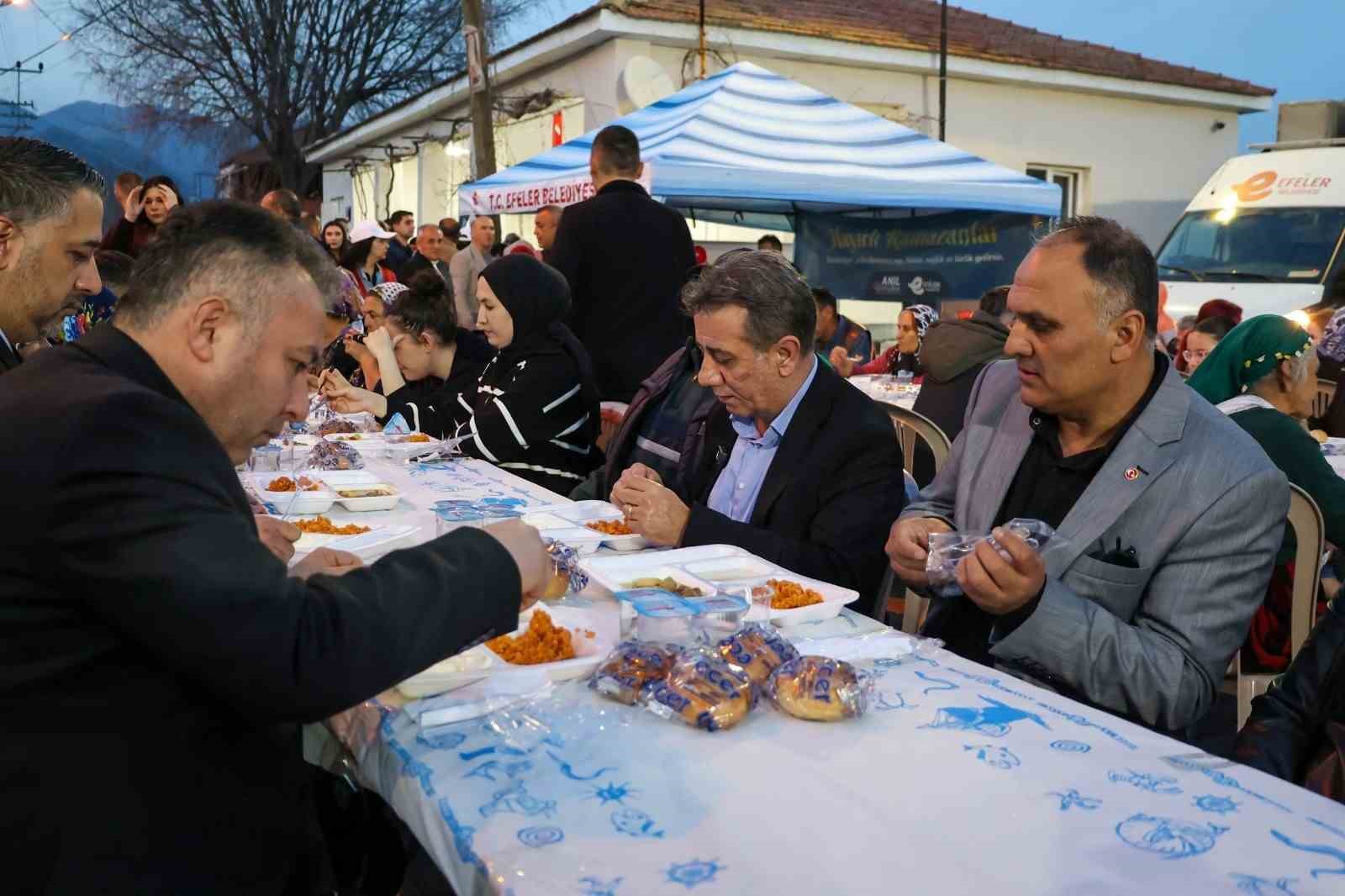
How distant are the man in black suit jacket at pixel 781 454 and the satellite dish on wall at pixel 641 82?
33.8 feet

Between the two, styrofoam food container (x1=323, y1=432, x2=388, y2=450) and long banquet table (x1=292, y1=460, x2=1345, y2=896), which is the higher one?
long banquet table (x1=292, y1=460, x2=1345, y2=896)

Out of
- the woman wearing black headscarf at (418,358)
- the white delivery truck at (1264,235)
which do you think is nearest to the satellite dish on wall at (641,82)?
the white delivery truck at (1264,235)

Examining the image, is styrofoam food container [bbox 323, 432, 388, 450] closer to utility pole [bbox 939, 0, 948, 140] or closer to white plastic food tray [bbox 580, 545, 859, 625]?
white plastic food tray [bbox 580, 545, 859, 625]

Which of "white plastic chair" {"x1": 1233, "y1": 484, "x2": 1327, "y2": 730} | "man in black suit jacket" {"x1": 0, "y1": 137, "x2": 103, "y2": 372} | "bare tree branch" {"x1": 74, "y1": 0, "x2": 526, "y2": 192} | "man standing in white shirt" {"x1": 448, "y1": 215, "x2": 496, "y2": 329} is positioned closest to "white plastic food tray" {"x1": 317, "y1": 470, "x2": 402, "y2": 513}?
"man in black suit jacket" {"x1": 0, "y1": 137, "x2": 103, "y2": 372}

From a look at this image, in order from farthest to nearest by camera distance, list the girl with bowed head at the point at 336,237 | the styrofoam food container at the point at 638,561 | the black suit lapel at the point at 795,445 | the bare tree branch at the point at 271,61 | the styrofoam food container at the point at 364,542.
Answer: the bare tree branch at the point at 271,61 → the girl with bowed head at the point at 336,237 → the black suit lapel at the point at 795,445 → the styrofoam food container at the point at 364,542 → the styrofoam food container at the point at 638,561

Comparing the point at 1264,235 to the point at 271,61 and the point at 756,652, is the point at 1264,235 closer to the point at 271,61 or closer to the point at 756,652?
the point at 756,652

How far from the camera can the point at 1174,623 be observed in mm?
2285

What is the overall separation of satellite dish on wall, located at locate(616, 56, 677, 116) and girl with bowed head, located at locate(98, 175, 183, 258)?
20.4ft

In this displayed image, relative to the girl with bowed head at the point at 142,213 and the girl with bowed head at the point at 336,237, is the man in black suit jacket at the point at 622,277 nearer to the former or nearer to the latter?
the girl with bowed head at the point at 142,213

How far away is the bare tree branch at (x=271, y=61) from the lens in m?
27.2

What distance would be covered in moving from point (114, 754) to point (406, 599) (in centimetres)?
39

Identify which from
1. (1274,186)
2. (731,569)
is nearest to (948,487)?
(731,569)

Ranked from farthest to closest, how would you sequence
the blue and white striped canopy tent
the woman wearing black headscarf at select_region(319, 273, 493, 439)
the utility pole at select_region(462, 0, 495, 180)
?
the utility pole at select_region(462, 0, 495, 180) < the blue and white striped canopy tent < the woman wearing black headscarf at select_region(319, 273, 493, 439)

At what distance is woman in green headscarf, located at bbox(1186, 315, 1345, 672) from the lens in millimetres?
3283
